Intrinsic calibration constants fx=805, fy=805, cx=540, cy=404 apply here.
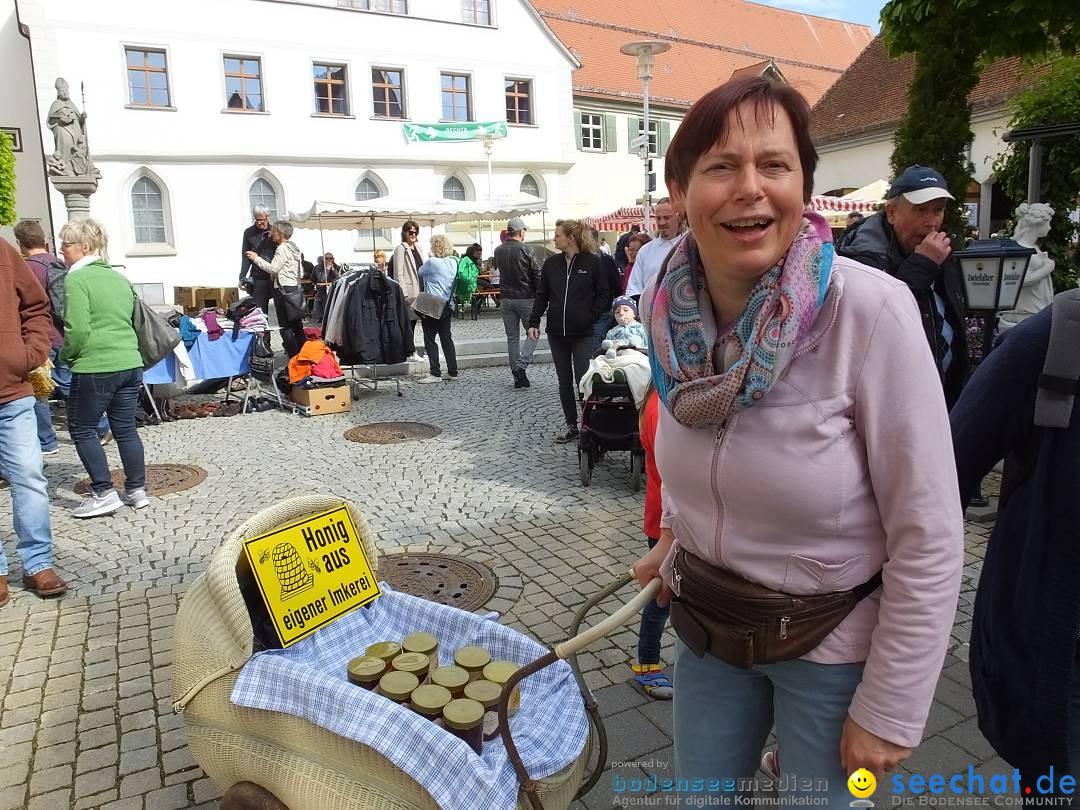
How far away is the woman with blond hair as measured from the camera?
10.7 m

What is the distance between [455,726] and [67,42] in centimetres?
2797

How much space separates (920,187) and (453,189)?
→ 2816cm

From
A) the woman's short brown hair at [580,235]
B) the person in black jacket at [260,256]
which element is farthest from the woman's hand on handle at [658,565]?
the person in black jacket at [260,256]

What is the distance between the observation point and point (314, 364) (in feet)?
31.0

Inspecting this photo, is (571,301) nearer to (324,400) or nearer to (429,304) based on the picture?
(324,400)

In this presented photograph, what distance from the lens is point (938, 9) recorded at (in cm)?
652

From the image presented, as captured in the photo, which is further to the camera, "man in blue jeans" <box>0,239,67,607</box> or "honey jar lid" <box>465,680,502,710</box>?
"man in blue jeans" <box>0,239,67,607</box>

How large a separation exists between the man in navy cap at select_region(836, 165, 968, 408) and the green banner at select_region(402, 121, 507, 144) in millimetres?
25773

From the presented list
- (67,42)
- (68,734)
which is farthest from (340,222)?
(68,734)

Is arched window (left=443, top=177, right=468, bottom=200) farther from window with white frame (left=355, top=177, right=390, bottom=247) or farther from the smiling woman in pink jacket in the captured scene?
the smiling woman in pink jacket

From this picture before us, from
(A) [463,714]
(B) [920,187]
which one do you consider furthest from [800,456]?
(B) [920,187]

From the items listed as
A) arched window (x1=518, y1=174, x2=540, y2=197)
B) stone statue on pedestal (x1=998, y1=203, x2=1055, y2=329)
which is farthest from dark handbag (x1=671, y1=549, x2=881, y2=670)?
arched window (x1=518, y1=174, x2=540, y2=197)

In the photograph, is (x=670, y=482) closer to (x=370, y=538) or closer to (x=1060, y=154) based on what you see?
(x=370, y=538)

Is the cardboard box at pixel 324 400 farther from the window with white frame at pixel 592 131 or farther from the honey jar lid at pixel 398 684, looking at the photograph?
the window with white frame at pixel 592 131
